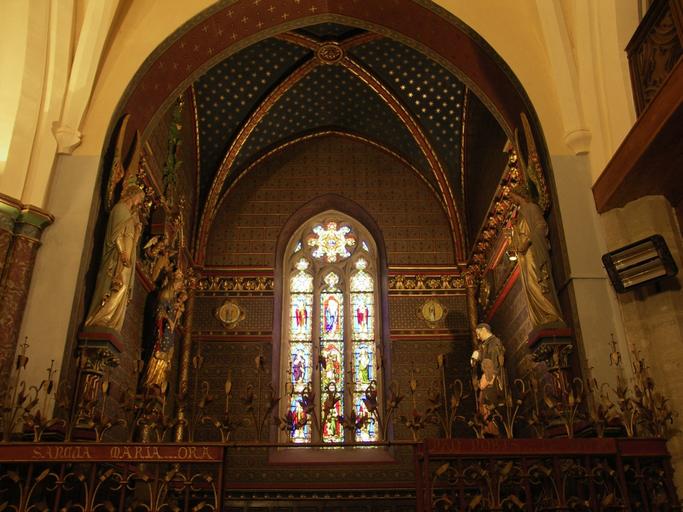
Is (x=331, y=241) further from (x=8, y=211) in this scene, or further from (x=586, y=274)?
(x=8, y=211)

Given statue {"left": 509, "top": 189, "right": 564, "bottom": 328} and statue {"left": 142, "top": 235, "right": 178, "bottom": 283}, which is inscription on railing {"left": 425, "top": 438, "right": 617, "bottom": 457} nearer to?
statue {"left": 509, "top": 189, "right": 564, "bottom": 328}

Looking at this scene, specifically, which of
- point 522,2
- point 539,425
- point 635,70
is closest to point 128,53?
point 522,2

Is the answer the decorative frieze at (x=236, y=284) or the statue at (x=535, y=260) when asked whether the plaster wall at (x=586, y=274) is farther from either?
the decorative frieze at (x=236, y=284)

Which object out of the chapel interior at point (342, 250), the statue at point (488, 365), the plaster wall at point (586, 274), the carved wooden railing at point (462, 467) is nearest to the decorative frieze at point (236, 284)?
the chapel interior at point (342, 250)

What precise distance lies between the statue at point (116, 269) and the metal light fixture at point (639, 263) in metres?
5.39

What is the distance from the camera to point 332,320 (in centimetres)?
1352

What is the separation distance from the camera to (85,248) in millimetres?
7758

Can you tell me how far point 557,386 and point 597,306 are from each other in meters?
0.98

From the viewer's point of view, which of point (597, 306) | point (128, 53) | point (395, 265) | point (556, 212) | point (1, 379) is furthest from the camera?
point (395, 265)

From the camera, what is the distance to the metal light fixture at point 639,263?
6.77m

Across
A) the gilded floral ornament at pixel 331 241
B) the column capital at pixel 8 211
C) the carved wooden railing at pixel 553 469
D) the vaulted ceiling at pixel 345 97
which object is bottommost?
the carved wooden railing at pixel 553 469

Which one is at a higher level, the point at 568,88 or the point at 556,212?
the point at 568,88

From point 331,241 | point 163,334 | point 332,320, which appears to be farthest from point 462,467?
point 331,241

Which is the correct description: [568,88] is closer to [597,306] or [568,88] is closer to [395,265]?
[597,306]
